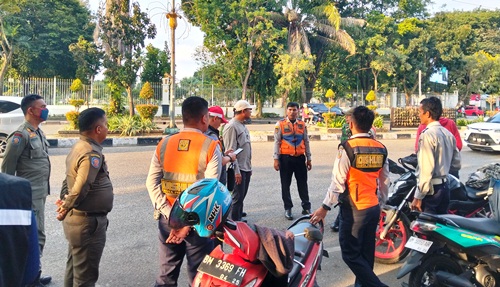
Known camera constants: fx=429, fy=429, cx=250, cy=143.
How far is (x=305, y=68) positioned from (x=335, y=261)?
78.0ft

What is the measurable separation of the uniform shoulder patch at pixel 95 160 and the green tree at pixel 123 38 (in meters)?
14.3

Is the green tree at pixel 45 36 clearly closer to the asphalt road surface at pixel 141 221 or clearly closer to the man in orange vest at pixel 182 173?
the asphalt road surface at pixel 141 221

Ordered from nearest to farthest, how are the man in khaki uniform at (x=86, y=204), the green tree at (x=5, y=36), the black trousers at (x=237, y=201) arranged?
the man in khaki uniform at (x=86, y=204), the black trousers at (x=237, y=201), the green tree at (x=5, y=36)

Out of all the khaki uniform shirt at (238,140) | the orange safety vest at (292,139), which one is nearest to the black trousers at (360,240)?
the khaki uniform shirt at (238,140)

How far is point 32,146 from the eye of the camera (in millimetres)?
3779

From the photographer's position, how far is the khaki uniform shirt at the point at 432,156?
12.9 ft

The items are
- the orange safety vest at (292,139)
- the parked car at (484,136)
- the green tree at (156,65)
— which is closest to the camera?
the orange safety vest at (292,139)

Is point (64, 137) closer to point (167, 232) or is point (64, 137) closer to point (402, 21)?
point (167, 232)

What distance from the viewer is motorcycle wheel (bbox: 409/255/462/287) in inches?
130

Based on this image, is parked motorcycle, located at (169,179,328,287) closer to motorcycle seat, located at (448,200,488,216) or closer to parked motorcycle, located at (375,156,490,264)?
parked motorcycle, located at (375,156,490,264)

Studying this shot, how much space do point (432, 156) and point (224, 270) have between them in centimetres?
260

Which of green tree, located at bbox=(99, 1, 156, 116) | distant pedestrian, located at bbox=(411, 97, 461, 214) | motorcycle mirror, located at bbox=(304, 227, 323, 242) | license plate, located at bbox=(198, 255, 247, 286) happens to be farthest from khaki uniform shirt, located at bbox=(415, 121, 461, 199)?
green tree, located at bbox=(99, 1, 156, 116)

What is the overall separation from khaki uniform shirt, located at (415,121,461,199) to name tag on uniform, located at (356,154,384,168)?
0.84 meters

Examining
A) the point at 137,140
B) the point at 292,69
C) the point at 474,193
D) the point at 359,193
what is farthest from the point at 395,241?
the point at 292,69
